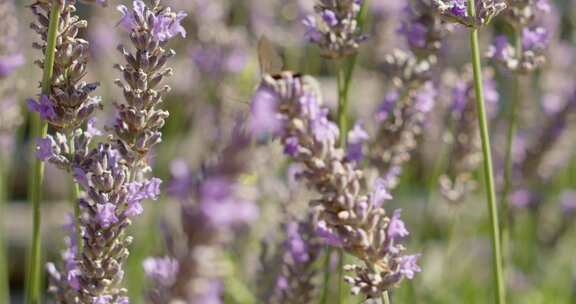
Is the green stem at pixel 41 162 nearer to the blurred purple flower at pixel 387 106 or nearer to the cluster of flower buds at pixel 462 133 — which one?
the blurred purple flower at pixel 387 106

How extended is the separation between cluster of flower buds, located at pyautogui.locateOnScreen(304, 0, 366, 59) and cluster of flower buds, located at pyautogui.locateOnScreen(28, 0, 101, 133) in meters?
0.47

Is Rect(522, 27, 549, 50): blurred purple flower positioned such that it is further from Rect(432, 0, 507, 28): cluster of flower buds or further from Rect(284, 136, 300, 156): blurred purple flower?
Rect(284, 136, 300, 156): blurred purple flower

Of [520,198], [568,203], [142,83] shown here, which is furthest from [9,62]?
[568,203]

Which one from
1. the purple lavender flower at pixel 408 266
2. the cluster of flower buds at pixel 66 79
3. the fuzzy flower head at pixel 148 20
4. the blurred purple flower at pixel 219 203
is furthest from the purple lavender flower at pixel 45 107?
the blurred purple flower at pixel 219 203

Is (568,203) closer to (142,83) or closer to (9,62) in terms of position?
(9,62)

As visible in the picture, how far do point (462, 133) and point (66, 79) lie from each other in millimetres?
1205

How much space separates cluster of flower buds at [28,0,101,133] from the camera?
4.19 feet

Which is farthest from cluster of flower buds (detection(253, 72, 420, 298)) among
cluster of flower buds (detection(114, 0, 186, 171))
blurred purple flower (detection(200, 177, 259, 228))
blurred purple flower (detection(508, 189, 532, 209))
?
blurred purple flower (detection(508, 189, 532, 209))

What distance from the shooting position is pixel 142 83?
1269mm

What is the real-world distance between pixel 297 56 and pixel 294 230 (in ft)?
6.98

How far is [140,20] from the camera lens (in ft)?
4.24

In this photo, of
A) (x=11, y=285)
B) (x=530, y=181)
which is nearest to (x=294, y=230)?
(x=530, y=181)

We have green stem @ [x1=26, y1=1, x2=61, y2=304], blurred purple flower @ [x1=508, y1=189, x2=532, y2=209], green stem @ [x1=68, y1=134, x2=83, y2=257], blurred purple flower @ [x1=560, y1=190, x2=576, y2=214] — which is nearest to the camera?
green stem @ [x1=26, y1=1, x2=61, y2=304]

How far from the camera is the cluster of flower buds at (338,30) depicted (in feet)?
5.28
